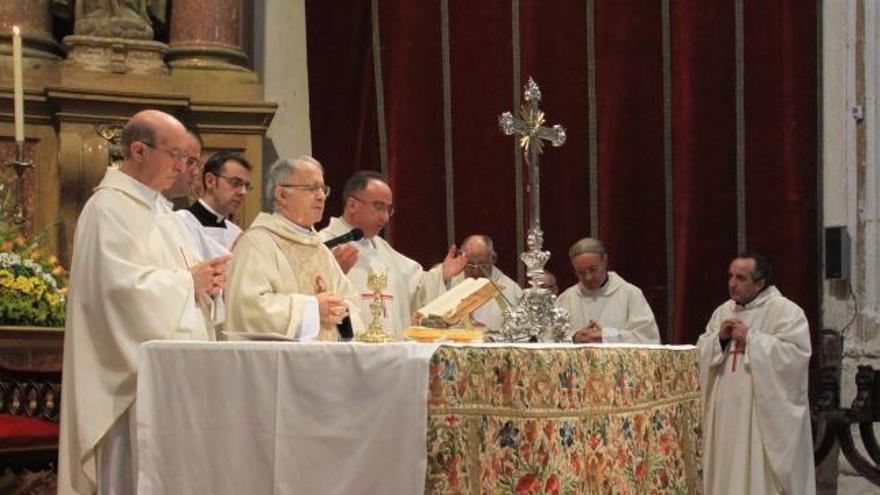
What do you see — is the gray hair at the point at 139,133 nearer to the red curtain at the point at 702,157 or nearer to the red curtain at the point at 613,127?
the red curtain at the point at 613,127

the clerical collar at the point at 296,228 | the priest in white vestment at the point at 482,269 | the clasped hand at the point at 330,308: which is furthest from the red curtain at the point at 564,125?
the clasped hand at the point at 330,308

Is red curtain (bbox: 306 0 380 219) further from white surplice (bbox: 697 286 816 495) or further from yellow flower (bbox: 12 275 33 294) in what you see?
yellow flower (bbox: 12 275 33 294)

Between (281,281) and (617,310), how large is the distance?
3.12 m

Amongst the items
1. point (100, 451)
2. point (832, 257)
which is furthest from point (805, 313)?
point (100, 451)

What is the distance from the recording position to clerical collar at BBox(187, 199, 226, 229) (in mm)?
6188

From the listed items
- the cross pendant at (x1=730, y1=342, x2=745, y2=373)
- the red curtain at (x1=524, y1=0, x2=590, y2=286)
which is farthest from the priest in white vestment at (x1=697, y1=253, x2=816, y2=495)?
the red curtain at (x1=524, y1=0, x2=590, y2=286)

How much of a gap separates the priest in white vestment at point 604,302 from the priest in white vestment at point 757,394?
35 cm

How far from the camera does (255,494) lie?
411 centimetres

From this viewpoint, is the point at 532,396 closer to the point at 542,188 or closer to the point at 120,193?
the point at 120,193

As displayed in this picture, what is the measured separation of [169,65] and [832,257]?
3.83 meters

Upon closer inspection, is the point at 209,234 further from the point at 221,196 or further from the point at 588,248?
the point at 588,248

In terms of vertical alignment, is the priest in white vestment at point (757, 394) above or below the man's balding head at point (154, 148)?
below

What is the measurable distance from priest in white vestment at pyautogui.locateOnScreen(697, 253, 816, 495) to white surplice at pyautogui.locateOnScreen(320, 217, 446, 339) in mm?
1759

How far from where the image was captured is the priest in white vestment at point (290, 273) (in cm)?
480
